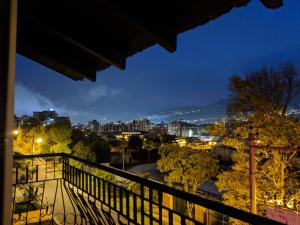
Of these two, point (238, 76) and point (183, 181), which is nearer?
point (238, 76)

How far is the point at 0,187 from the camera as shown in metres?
1.01

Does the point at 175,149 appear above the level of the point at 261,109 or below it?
below

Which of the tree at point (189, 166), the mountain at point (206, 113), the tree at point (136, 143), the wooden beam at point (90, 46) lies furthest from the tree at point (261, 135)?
the tree at point (136, 143)

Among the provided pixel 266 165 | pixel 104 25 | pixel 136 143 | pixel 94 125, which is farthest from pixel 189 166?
pixel 94 125

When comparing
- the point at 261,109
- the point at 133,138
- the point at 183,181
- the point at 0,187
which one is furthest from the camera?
the point at 133,138

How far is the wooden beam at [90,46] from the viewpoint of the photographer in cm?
240

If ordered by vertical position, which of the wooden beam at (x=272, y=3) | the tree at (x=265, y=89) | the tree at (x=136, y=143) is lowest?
the tree at (x=136, y=143)

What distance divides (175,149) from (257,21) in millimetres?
145939

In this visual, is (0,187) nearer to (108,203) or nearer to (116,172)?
(116,172)

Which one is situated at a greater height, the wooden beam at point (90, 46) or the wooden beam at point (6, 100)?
the wooden beam at point (90, 46)

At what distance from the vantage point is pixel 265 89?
10.5 meters

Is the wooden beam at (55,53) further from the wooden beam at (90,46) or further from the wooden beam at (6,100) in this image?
the wooden beam at (6,100)

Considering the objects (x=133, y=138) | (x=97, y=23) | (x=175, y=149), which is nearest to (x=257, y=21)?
(x=133, y=138)

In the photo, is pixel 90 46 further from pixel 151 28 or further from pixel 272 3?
pixel 272 3
